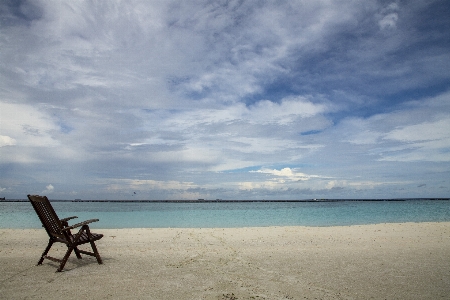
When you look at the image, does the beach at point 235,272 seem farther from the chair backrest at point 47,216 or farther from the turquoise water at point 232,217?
the turquoise water at point 232,217

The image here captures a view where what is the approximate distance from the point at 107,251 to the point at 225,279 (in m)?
4.55

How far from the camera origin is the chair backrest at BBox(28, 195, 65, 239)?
19.4 ft

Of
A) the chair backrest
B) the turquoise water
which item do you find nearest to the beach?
the chair backrest

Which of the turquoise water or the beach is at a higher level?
A: the beach

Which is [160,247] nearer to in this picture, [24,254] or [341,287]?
[24,254]

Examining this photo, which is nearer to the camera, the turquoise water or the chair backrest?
the chair backrest

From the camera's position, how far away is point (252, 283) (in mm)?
5059

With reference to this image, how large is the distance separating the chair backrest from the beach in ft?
2.64

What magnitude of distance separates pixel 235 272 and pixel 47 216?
434 cm

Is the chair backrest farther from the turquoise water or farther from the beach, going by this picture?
the turquoise water

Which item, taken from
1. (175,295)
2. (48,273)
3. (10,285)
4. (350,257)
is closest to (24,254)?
(48,273)

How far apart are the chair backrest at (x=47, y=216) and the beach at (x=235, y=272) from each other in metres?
0.81

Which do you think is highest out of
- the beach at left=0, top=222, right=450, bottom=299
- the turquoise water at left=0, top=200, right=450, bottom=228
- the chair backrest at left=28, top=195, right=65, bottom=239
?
the chair backrest at left=28, top=195, right=65, bottom=239

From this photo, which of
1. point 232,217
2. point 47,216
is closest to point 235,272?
point 47,216
